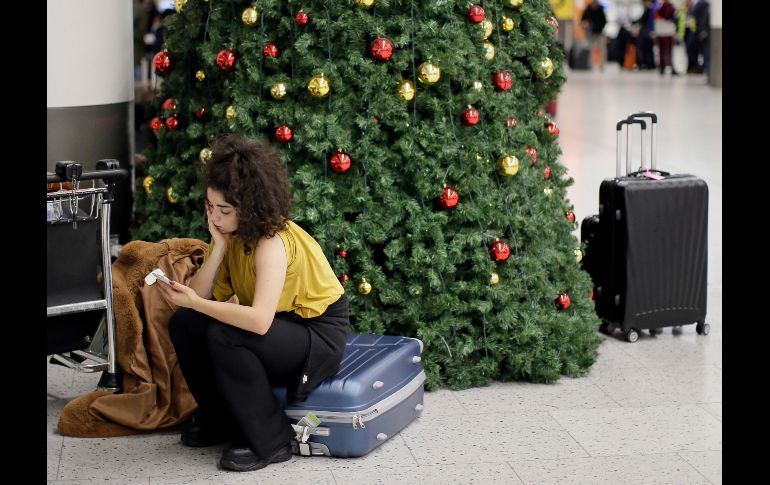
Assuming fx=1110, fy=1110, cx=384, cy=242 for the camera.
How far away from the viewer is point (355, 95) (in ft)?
14.3

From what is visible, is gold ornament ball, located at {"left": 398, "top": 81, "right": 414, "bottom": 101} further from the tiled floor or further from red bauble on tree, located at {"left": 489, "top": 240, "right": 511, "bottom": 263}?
the tiled floor

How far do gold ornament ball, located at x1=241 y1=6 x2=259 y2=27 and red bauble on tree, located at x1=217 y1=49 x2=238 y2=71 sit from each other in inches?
5.6

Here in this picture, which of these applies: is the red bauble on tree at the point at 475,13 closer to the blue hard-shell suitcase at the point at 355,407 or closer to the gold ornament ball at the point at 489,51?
the gold ornament ball at the point at 489,51

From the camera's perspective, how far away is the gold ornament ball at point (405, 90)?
14.2 ft

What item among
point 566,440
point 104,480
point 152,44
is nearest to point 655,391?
point 566,440

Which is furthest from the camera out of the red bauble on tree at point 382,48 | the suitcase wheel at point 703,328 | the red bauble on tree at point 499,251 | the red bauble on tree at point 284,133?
the suitcase wheel at point 703,328

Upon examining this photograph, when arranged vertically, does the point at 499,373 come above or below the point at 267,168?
below

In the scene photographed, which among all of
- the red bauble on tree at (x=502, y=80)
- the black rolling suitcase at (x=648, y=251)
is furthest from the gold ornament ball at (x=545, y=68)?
the black rolling suitcase at (x=648, y=251)

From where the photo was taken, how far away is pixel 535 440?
12.9 feet

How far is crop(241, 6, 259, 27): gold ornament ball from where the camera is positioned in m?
4.35

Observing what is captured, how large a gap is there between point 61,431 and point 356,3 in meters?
1.94

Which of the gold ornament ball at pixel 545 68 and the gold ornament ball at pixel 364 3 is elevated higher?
the gold ornament ball at pixel 364 3
